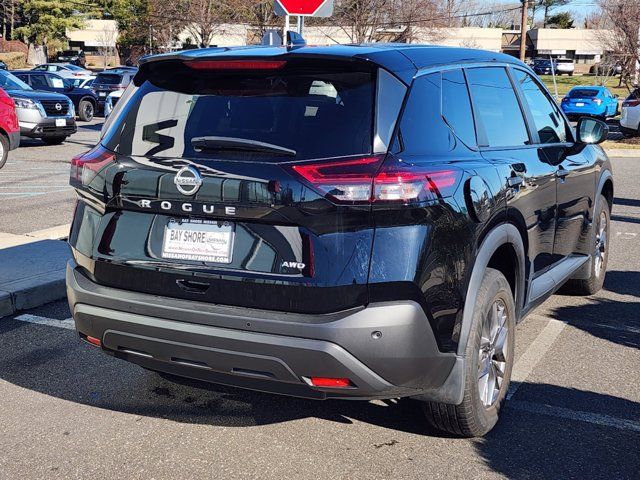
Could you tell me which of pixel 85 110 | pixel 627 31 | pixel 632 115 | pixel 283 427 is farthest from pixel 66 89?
→ pixel 283 427

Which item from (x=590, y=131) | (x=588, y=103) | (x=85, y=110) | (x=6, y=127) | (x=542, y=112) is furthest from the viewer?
(x=588, y=103)

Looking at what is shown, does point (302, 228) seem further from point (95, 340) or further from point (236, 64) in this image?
point (95, 340)

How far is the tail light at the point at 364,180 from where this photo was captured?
3.23 m

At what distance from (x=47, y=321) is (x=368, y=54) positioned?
3.51 metres

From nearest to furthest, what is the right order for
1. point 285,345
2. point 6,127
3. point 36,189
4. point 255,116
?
point 285,345 < point 255,116 < point 36,189 < point 6,127

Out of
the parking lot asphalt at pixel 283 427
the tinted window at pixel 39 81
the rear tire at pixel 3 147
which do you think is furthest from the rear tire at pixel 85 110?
the parking lot asphalt at pixel 283 427

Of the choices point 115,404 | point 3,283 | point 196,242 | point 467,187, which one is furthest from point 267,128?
point 3,283

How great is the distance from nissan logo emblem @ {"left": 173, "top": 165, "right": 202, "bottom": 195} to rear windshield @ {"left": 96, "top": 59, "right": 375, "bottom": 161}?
0.10 m

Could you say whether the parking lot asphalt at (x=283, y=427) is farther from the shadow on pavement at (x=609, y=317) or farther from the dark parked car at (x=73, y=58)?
the dark parked car at (x=73, y=58)

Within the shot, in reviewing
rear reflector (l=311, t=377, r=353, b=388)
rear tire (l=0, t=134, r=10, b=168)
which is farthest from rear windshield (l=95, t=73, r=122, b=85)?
rear reflector (l=311, t=377, r=353, b=388)

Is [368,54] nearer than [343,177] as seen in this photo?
No

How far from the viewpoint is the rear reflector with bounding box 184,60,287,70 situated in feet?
11.6

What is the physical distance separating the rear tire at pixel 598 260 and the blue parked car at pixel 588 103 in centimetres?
2778

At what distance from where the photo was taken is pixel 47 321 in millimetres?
5824
